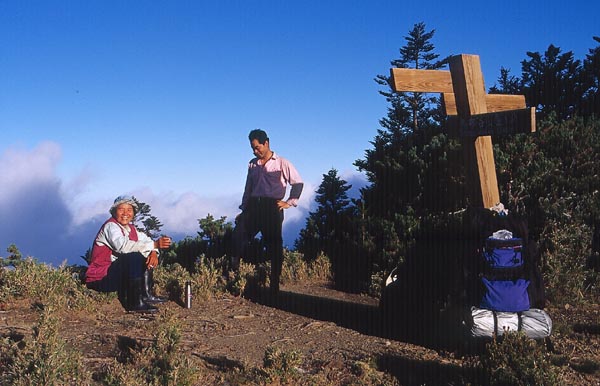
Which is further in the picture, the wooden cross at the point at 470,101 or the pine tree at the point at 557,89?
the pine tree at the point at 557,89

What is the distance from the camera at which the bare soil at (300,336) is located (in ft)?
16.9

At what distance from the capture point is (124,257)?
23.8 ft

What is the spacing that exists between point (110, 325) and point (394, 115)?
2233cm

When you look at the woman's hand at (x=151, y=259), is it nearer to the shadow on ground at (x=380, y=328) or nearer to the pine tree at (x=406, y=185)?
the shadow on ground at (x=380, y=328)

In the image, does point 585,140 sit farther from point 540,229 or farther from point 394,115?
point 394,115

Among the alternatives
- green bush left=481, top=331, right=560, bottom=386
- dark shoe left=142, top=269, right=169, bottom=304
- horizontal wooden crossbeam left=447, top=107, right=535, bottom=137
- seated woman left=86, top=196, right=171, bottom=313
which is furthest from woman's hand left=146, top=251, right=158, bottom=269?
green bush left=481, top=331, right=560, bottom=386

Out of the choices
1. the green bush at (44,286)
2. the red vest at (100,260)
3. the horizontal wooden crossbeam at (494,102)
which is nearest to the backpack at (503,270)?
the horizontal wooden crossbeam at (494,102)

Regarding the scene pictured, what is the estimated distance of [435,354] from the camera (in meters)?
5.70

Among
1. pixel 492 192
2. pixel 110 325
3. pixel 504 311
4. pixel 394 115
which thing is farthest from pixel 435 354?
pixel 394 115

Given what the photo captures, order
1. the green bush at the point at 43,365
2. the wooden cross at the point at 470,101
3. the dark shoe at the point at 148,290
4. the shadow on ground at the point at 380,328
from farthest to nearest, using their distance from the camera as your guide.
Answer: the dark shoe at the point at 148,290 → the wooden cross at the point at 470,101 → the shadow on ground at the point at 380,328 → the green bush at the point at 43,365

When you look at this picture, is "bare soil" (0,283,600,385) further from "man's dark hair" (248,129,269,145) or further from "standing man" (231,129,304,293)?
"man's dark hair" (248,129,269,145)

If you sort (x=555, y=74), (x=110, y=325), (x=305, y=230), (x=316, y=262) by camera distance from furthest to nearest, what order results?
(x=555, y=74) → (x=305, y=230) → (x=316, y=262) → (x=110, y=325)

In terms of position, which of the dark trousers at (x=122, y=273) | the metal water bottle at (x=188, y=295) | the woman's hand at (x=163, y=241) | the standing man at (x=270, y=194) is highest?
the standing man at (x=270, y=194)

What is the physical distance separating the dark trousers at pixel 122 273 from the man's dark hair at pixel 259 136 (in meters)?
2.18
